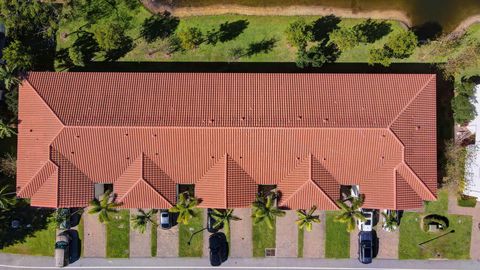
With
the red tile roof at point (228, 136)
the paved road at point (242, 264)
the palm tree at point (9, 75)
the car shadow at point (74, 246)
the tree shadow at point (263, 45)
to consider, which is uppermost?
the tree shadow at point (263, 45)

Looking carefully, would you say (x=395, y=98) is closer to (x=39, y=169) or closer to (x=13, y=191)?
(x=39, y=169)

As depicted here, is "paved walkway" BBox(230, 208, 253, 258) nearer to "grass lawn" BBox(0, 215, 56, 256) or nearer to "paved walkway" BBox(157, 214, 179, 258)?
"paved walkway" BBox(157, 214, 179, 258)

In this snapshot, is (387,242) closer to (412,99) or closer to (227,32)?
(412,99)

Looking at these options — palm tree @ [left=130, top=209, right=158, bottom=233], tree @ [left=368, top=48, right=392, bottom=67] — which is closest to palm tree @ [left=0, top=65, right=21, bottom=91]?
palm tree @ [left=130, top=209, right=158, bottom=233]

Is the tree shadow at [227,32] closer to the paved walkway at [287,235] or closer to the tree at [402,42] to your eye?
the tree at [402,42]

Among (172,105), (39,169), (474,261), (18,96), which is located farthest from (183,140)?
(474,261)

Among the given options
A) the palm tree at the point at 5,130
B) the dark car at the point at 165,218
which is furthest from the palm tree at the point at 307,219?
the palm tree at the point at 5,130
